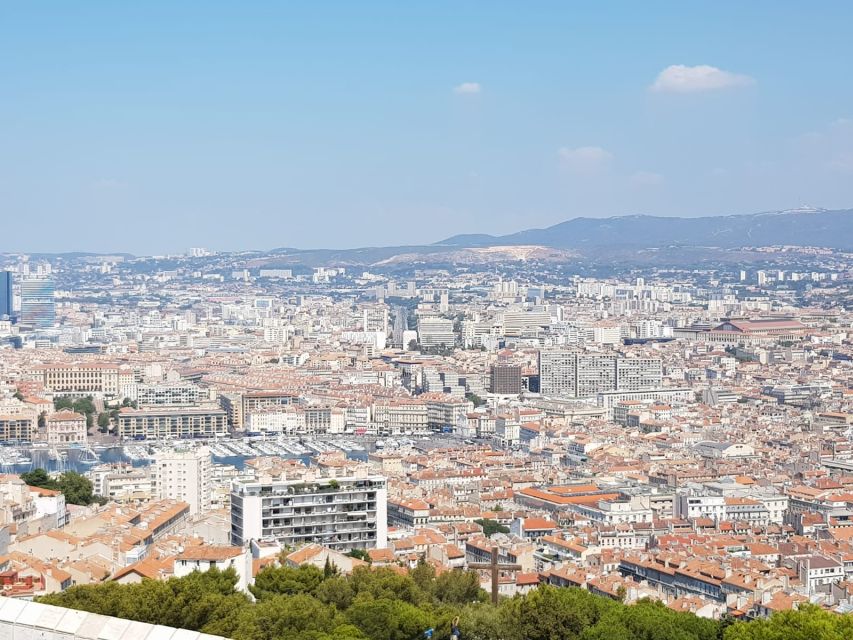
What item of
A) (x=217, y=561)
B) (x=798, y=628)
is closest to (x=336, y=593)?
(x=217, y=561)

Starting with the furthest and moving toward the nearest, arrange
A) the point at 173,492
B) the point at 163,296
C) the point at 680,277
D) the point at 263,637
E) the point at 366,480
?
1. the point at 680,277
2. the point at 163,296
3. the point at 173,492
4. the point at 366,480
5. the point at 263,637

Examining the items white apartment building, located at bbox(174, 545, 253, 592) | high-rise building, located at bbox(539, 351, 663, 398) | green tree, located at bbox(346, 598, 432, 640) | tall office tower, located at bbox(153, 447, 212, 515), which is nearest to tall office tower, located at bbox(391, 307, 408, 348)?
high-rise building, located at bbox(539, 351, 663, 398)

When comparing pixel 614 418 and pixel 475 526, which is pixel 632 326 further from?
pixel 475 526

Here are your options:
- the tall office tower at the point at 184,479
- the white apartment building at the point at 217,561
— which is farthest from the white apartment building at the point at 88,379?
the white apartment building at the point at 217,561

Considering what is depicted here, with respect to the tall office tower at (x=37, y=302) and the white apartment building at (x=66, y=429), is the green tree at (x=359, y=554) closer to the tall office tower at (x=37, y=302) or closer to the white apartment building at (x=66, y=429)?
the white apartment building at (x=66, y=429)

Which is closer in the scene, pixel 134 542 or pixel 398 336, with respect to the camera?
pixel 134 542

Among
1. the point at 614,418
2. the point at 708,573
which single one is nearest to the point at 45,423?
the point at 614,418
